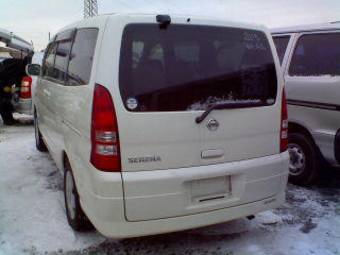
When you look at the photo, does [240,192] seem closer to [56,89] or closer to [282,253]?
[282,253]

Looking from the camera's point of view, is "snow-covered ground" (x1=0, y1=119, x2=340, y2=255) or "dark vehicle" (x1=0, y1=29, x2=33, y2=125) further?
"dark vehicle" (x1=0, y1=29, x2=33, y2=125)

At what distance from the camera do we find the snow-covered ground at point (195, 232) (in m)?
3.60

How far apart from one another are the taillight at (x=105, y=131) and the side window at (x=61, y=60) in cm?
122

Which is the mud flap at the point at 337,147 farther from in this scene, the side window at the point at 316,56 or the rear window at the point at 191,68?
the rear window at the point at 191,68

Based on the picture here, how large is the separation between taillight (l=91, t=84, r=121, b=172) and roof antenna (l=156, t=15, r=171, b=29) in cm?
61

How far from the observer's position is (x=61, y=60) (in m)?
4.39

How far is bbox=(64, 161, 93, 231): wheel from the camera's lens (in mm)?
3774

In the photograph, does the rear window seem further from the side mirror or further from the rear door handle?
the side mirror

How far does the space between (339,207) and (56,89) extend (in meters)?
3.13

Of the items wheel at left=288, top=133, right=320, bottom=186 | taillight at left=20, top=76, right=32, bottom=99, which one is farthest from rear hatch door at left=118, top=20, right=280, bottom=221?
taillight at left=20, top=76, right=32, bottom=99

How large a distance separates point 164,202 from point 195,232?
955 millimetres

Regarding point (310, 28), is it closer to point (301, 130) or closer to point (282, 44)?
point (282, 44)

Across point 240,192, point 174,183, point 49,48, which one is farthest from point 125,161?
point 49,48

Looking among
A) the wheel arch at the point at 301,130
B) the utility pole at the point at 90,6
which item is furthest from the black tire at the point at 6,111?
the utility pole at the point at 90,6
